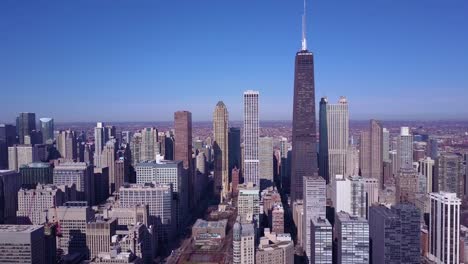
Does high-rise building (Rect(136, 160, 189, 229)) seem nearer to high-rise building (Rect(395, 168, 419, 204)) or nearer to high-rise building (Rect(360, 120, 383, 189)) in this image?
high-rise building (Rect(360, 120, 383, 189))

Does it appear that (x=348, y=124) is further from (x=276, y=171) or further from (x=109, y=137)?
(x=109, y=137)

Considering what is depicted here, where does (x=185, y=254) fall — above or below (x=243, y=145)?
below

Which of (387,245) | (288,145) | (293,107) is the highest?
(293,107)

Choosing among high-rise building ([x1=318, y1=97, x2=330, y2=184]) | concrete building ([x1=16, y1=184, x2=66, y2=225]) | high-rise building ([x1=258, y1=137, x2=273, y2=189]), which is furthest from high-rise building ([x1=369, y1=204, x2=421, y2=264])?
high-rise building ([x1=258, y1=137, x2=273, y2=189])

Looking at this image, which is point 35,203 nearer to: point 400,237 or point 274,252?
point 274,252

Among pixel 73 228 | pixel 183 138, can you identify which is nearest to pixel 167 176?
pixel 183 138

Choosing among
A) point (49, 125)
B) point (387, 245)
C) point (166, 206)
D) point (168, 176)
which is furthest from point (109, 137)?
point (387, 245)

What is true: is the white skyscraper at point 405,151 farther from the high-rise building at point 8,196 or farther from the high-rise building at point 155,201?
the high-rise building at point 8,196
